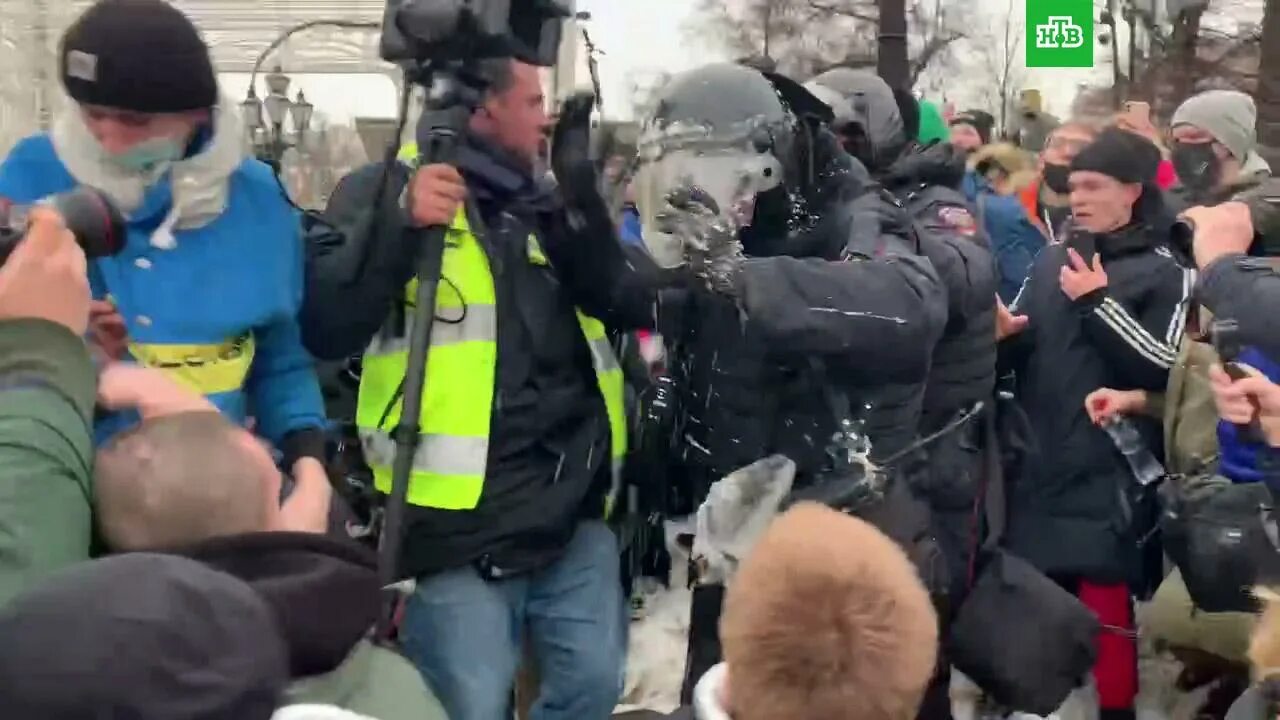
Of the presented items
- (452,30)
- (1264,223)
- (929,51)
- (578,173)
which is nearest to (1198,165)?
(1264,223)

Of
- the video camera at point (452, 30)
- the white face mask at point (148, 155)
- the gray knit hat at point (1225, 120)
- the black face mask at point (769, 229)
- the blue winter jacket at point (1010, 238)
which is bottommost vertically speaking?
the blue winter jacket at point (1010, 238)

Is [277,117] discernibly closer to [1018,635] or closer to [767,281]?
[1018,635]

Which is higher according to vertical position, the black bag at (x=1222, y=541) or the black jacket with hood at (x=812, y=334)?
the black jacket with hood at (x=812, y=334)

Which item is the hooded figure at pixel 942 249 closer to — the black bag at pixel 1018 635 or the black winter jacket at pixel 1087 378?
the black bag at pixel 1018 635

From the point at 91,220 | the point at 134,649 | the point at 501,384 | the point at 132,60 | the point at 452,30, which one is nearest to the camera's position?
the point at 134,649

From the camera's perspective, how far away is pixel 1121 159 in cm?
432

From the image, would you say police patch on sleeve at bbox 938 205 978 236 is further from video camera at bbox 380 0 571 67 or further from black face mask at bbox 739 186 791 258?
video camera at bbox 380 0 571 67

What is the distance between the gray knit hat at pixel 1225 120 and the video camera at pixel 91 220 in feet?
12.6

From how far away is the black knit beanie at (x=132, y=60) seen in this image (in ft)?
8.43

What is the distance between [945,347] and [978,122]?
21.3ft

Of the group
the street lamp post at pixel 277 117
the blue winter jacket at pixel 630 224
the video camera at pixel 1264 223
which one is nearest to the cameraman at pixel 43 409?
the blue winter jacket at pixel 630 224

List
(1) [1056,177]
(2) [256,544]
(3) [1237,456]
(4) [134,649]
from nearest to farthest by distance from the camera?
(4) [134,649] → (2) [256,544] → (3) [1237,456] → (1) [1056,177]

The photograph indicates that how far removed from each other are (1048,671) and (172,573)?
229cm

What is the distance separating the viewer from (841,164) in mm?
3086
